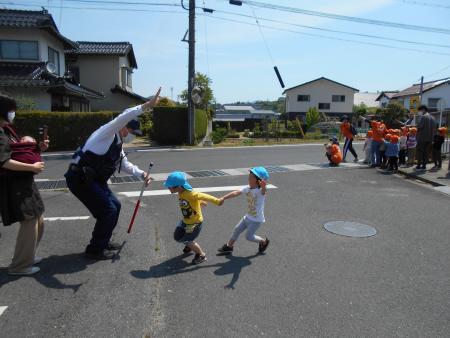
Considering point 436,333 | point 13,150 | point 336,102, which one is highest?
point 336,102

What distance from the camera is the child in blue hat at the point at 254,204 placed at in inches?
172

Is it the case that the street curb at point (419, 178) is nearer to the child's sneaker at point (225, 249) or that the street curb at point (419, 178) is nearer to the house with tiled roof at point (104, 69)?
the child's sneaker at point (225, 249)

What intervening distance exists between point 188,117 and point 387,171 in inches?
439

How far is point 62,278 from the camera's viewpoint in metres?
3.85

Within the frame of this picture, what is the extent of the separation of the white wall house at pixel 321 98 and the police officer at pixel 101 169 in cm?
5005

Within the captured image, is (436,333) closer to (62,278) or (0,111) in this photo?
(62,278)

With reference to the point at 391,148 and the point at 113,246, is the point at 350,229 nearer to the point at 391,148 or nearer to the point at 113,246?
the point at 113,246

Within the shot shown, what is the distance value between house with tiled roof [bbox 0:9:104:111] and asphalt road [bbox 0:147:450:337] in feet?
46.3

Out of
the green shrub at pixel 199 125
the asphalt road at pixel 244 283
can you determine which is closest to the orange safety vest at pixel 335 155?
the asphalt road at pixel 244 283

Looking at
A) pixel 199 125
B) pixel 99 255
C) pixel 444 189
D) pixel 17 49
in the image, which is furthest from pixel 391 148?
pixel 17 49

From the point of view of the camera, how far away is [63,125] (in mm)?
16859

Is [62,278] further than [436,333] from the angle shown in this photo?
Yes

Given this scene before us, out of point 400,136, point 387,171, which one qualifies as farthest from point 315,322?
point 400,136

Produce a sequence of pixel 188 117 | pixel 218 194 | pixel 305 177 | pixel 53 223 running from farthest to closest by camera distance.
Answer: pixel 188 117 → pixel 305 177 → pixel 218 194 → pixel 53 223
